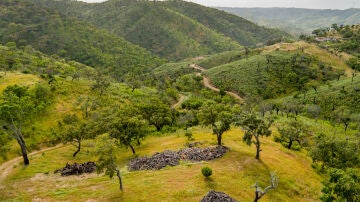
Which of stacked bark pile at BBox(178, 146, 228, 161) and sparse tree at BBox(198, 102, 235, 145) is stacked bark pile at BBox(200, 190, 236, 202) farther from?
sparse tree at BBox(198, 102, 235, 145)

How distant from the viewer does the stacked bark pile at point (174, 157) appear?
6138cm

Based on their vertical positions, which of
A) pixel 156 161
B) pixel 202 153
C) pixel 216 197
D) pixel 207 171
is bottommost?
pixel 156 161

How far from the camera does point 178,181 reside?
5259cm

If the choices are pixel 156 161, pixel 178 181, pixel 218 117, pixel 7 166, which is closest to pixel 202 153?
pixel 218 117

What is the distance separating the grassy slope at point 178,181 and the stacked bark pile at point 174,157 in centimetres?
183

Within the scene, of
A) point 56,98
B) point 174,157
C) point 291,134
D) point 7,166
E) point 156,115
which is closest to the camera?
point 174,157

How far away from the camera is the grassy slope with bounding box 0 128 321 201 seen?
162 feet

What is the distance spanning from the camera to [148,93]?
495 feet

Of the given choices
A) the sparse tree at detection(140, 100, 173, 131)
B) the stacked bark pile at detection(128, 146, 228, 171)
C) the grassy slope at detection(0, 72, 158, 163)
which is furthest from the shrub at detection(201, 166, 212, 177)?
the sparse tree at detection(140, 100, 173, 131)

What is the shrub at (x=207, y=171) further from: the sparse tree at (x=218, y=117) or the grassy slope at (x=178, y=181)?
the sparse tree at (x=218, y=117)

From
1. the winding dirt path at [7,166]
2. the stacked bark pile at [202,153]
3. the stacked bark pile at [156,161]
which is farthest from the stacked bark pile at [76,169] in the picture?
the stacked bark pile at [202,153]

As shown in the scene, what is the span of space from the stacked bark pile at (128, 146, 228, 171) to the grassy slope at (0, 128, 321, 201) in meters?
1.83

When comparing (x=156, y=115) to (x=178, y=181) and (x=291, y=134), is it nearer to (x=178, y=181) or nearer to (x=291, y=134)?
(x=291, y=134)

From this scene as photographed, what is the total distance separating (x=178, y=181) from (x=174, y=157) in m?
11.1
